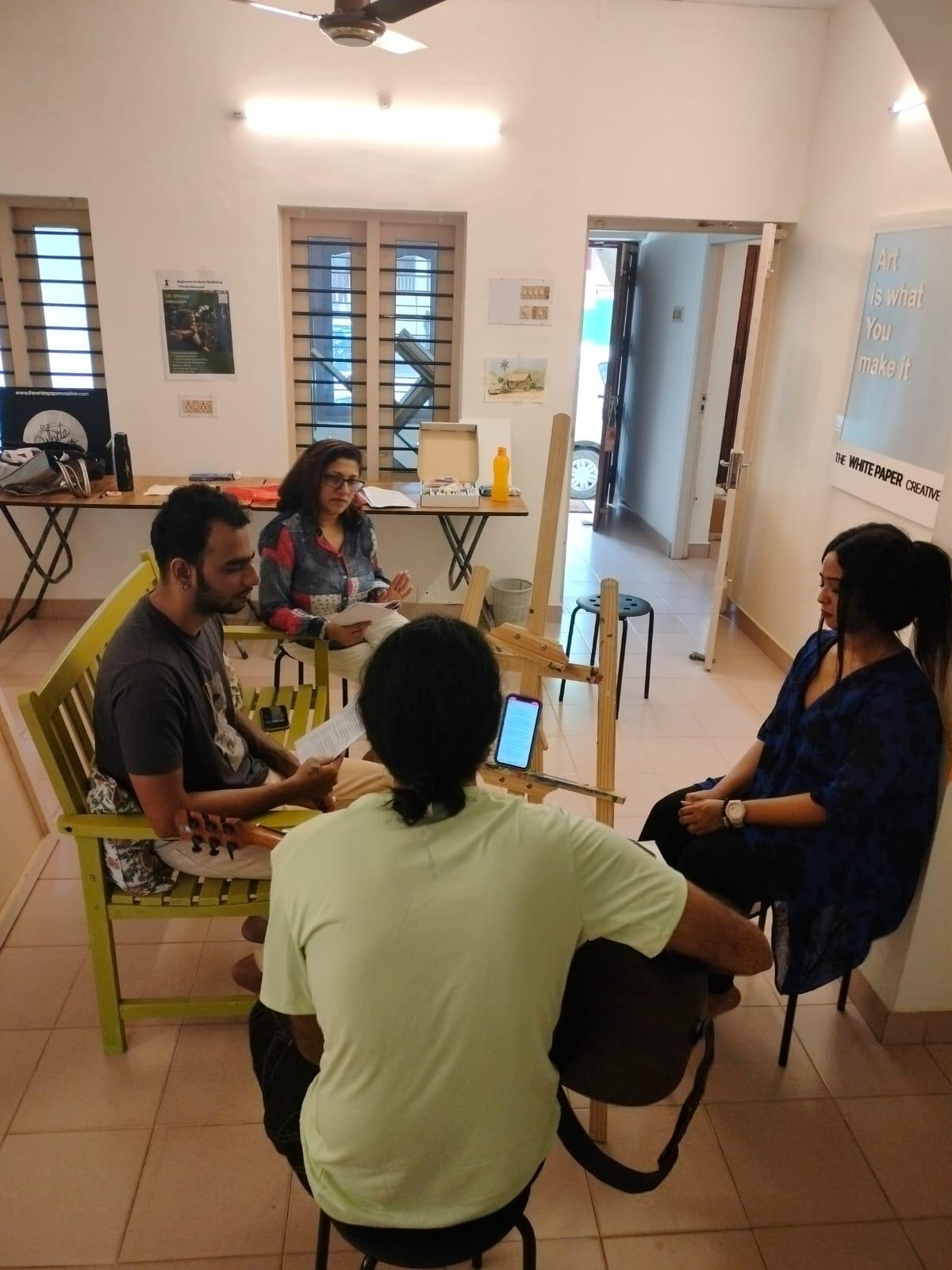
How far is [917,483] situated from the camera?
3.27 metres

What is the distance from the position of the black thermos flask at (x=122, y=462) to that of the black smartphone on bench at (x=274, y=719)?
2060mm

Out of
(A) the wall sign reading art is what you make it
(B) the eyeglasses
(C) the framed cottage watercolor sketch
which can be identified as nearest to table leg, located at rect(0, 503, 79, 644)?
(B) the eyeglasses

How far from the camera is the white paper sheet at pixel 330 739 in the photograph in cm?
200

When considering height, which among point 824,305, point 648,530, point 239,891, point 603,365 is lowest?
point 648,530

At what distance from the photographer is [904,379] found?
3.36 meters

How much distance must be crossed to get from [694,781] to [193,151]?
11.6 ft

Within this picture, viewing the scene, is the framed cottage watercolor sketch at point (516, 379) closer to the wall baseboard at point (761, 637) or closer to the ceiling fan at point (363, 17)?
the wall baseboard at point (761, 637)

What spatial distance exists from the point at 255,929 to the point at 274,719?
58 cm

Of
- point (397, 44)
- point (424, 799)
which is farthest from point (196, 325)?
point (424, 799)

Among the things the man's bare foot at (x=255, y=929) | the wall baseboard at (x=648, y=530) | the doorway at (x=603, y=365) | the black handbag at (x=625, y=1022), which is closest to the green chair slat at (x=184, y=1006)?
the man's bare foot at (x=255, y=929)

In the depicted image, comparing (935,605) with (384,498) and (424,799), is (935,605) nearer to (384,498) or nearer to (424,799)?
(424,799)

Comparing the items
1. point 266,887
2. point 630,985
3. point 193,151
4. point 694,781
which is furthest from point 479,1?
point 630,985

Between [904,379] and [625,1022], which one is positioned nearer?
[625,1022]

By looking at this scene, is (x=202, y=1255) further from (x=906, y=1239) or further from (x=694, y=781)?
(x=694, y=781)
